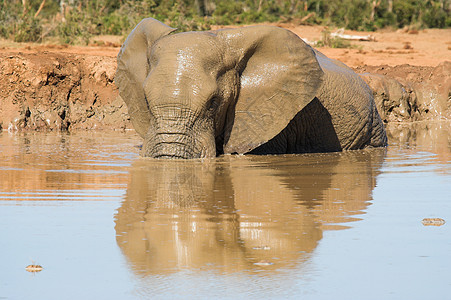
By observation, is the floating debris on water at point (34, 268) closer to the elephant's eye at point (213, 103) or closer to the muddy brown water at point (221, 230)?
the muddy brown water at point (221, 230)

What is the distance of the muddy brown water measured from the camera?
3.38 meters

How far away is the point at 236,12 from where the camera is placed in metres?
31.1

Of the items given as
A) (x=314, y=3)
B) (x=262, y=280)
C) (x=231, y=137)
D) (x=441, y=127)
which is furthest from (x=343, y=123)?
(x=314, y=3)

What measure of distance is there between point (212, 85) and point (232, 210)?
3.14 meters

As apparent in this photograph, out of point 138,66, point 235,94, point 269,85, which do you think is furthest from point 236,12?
point 235,94

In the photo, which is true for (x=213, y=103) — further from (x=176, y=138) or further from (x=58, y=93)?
(x=58, y=93)

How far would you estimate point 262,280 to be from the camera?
3.40 m

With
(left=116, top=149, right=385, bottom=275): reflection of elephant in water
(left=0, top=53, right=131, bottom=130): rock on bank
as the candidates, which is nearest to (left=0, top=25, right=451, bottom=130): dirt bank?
(left=0, top=53, right=131, bottom=130): rock on bank

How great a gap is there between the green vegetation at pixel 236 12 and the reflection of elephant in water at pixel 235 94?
480 inches

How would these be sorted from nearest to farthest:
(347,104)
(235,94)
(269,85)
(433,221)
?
(433,221)
(235,94)
(269,85)
(347,104)

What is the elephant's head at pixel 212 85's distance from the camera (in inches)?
312

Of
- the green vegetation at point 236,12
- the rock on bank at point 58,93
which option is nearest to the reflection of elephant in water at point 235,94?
the rock on bank at point 58,93

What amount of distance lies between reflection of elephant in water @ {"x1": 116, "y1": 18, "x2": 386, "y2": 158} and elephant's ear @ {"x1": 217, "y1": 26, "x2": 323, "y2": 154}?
0.4 inches

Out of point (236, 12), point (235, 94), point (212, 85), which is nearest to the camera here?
point (212, 85)
